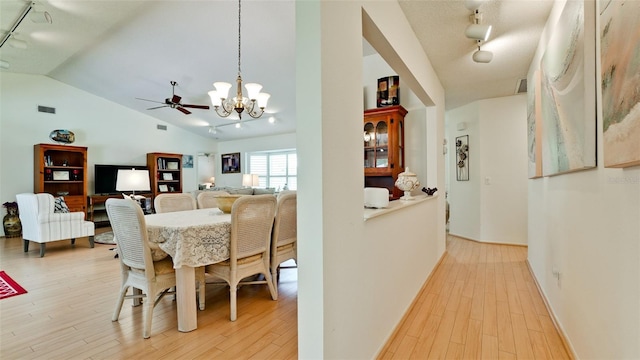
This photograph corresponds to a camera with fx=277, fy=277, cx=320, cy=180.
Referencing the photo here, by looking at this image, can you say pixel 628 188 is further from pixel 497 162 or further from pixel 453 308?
pixel 497 162

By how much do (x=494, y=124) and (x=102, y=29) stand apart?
6222 millimetres

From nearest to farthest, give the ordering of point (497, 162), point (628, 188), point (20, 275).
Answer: point (628, 188) < point (20, 275) < point (497, 162)

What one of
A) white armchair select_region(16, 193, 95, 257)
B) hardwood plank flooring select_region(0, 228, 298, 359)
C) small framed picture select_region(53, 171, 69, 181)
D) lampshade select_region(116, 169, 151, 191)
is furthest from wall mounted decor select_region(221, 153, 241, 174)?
hardwood plank flooring select_region(0, 228, 298, 359)

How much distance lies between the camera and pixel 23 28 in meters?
3.91

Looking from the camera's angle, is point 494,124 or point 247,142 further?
point 247,142

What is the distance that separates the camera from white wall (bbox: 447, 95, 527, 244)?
14.5 ft

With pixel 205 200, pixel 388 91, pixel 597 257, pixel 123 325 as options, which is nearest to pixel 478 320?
pixel 597 257

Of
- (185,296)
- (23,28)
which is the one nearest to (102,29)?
(23,28)

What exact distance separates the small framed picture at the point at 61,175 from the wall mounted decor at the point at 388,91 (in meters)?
6.78

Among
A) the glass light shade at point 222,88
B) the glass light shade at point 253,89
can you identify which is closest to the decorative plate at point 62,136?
the glass light shade at point 222,88

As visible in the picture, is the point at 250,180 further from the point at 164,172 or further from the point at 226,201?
the point at 226,201

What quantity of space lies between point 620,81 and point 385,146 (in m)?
2.78

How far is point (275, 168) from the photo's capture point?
8.36 metres

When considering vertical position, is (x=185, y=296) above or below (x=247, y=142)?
below
